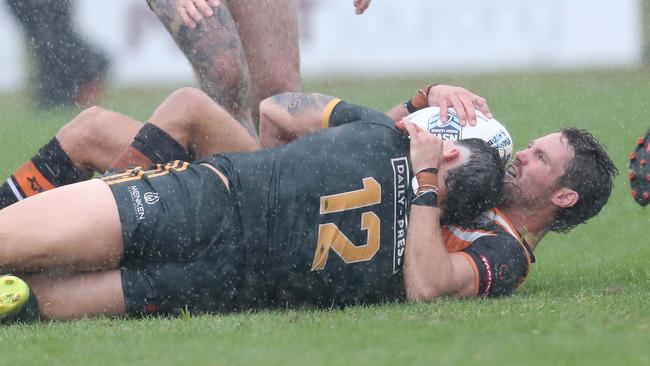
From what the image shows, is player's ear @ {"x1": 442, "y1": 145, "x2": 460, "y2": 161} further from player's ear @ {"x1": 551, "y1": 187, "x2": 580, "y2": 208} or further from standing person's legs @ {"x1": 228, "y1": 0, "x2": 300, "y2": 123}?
standing person's legs @ {"x1": 228, "y1": 0, "x2": 300, "y2": 123}

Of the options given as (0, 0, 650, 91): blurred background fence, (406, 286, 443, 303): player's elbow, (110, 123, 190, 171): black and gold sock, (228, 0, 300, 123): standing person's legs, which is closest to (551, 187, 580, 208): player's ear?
(406, 286, 443, 303): player's elbow

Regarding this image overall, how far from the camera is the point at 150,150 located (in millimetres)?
5977

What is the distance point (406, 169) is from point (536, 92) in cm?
970

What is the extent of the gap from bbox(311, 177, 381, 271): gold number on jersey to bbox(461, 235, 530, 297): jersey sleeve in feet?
1.61

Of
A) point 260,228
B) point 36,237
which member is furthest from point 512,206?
point 36,237

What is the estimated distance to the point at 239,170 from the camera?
18.3 feet

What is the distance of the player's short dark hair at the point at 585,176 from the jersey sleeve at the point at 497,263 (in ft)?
1.56

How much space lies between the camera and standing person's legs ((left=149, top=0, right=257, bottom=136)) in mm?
6410

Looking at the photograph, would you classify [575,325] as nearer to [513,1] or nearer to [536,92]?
[536,92]

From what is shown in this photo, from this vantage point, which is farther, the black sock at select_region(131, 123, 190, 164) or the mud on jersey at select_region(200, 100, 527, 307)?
the black sock at select_region(131, 123, 190, 164)

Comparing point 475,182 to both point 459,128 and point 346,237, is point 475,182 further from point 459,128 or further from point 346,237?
point 346,237

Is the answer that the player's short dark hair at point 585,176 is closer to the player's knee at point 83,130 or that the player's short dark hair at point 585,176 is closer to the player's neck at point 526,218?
the player's neck at point 526,218

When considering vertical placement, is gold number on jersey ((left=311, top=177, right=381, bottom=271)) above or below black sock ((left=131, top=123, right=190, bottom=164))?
below

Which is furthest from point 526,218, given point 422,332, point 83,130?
point 83,130
